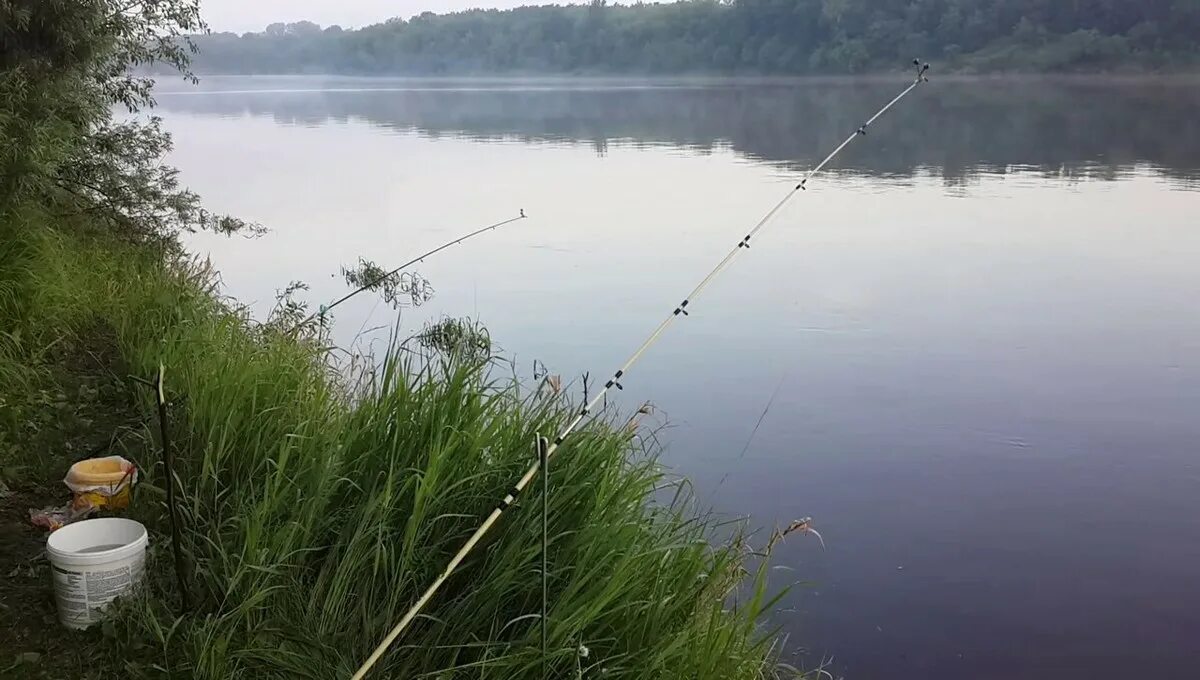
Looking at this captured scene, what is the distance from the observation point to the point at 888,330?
8.05 m

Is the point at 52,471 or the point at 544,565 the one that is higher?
the point at 544,565

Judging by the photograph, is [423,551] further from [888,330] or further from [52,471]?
[888,330]

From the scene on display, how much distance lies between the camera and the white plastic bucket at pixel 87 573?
260 centimetres

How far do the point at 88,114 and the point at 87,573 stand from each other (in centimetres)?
375

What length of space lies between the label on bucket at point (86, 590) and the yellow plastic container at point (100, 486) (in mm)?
491

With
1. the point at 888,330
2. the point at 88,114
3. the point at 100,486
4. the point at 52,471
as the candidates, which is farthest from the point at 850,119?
the point at 100,486

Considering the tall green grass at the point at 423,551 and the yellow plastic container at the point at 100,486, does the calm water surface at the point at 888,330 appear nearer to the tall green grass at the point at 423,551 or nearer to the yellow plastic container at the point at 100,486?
the tall green grass at the point at 423,551

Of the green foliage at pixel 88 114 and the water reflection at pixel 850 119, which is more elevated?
the green foliage at pixel 88 114

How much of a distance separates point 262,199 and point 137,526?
38.6 ft

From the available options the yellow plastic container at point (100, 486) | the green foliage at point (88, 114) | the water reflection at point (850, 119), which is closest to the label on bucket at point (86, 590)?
the yellow plastic container at point (100, 486)

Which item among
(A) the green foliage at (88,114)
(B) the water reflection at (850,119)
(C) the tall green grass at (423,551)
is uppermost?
(A) the green foliage at (88,114)

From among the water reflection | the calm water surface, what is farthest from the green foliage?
the water reflection

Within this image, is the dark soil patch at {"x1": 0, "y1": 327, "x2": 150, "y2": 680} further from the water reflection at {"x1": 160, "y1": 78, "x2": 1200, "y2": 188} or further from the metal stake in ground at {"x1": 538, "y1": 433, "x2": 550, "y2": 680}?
the water reflection at {"x1": 160, "y1": 78, "x2": 1200, "y2": 188}

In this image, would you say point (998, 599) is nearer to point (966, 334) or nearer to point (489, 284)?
point (966, 334)
